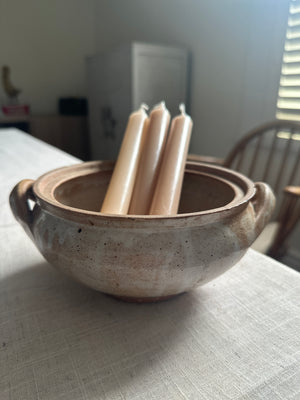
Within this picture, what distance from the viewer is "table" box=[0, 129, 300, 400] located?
267 millimetres

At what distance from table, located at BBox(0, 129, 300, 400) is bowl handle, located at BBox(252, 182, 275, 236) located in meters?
0.09

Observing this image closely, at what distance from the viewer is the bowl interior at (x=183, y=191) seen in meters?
0.42

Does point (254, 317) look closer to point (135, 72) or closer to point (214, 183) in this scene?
point (214, 183)

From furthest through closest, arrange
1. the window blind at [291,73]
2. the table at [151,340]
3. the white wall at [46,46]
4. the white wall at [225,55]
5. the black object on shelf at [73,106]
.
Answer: the black object on shelf at [73,106] < the white wall at [46,46] < the white wall at [225,55] < the window blind at [291,73] < the table at [151,340]

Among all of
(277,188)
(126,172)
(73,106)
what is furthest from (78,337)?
(73,106)

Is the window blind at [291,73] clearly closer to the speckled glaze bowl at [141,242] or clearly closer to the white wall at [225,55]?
the white wall at [225,55]

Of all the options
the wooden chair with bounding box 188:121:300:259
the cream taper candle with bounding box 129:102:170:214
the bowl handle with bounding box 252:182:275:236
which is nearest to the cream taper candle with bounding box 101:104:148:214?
the cream taper candle with bounding box 129:102:170:214

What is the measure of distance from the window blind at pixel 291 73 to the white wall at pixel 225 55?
0.03 m

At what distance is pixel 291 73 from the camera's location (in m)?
1.45

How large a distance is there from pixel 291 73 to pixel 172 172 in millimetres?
1329

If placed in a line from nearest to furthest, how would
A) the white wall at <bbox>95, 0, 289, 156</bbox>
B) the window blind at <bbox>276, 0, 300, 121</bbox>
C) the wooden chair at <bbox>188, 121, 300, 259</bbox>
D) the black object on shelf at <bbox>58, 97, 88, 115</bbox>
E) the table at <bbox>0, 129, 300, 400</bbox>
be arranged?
the table at <bbox>0, 129, 300, 400</bbox> < the wooden chair at <bbox>188, 121, 300, 259</bbox> < the window blind at <bbox>276, 0, 300, 121</bbox> < the white wall at <bbox>95, 0, 289, 156</bbox> < the black object on shelf at <bbox>58, 97, 88, 115</bbox>

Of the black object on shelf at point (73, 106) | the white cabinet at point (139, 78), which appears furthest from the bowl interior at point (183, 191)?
the black object on shelf at point (73, 106)

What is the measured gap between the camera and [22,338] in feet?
1.04

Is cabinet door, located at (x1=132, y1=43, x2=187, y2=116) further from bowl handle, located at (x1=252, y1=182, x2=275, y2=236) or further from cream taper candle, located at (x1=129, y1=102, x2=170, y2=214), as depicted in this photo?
bowl handle, located at (x1=252, y1=182, x2=275, y2=236)
